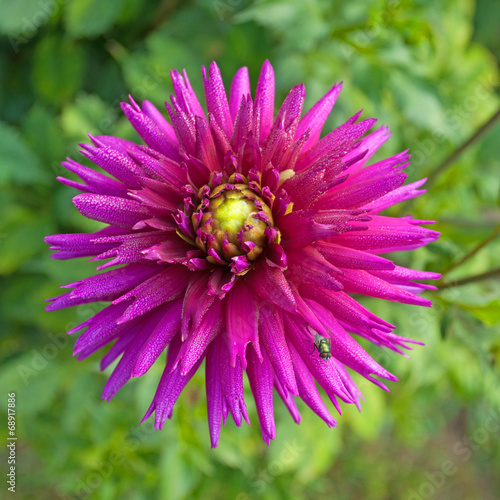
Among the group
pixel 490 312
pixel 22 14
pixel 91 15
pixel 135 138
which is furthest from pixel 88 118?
pixel 490 312

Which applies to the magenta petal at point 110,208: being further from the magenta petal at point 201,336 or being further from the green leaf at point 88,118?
the green leaf at point 88,118

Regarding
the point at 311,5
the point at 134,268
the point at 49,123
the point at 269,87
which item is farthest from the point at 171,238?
the point at 49,123

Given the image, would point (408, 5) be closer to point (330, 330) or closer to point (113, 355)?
point (330, 330)

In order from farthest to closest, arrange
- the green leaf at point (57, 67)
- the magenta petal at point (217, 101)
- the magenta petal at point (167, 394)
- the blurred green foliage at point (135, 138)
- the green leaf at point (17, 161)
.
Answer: the green leaf at point (57, 67) → the green leaf at point (17, 161) → the blurred green foliage at point (135, 138) → the magenta petal at point (217, 101) → the magenta petal at point (167, 394)

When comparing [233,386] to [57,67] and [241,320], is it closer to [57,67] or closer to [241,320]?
[241,320]

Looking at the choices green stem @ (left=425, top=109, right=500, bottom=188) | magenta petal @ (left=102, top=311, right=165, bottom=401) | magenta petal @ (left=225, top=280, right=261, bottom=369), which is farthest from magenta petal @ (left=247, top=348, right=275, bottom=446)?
green stem @ (left=425, top=109, right=500, bottom=188)

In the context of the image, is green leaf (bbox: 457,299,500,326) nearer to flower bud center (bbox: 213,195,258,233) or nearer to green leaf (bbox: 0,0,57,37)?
flower bud center (bbox: 213,195,258,233)

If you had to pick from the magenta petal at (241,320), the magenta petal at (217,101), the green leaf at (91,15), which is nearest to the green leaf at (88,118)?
the green leaf at (91,15)

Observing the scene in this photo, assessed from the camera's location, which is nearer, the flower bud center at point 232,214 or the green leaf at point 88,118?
the flower bud center at point 232,214
